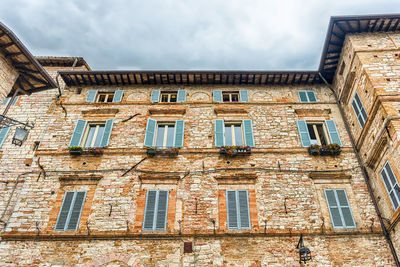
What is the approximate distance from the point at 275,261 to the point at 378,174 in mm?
4778

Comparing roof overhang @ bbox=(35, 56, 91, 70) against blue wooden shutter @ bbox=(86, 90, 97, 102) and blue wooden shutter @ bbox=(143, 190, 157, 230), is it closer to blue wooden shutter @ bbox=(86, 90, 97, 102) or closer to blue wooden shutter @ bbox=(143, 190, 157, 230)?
blue wooden shutter @ bbox=(86, 90, 97, 102)

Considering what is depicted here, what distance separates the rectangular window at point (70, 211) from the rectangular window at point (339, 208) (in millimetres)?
8695

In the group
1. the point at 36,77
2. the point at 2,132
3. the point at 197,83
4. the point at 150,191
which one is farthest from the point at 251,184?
the point at 2,132

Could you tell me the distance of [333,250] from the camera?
9.72 metres

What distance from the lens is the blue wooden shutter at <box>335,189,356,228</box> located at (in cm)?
1029

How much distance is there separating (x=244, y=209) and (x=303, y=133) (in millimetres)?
4452

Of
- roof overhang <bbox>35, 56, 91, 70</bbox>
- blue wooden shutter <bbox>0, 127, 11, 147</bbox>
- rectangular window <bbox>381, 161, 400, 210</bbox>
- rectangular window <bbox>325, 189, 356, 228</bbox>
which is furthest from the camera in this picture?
roof overhang <bbox>35, 56, 91, 70</bbox>

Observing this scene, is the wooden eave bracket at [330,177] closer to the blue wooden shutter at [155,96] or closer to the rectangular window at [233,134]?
the rectangular window at [233,134]

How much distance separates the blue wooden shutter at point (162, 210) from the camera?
408 inches

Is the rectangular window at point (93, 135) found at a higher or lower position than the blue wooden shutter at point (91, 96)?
lower

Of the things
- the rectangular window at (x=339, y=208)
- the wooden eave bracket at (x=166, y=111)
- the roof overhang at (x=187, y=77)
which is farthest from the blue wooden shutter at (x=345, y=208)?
the wooden eave bracket at (x=166, y=111)

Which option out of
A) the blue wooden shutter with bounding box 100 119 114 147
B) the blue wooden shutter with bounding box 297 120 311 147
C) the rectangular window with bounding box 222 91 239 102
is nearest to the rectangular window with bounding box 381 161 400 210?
the blue wooden shutter with bounding box 297 120 311 147

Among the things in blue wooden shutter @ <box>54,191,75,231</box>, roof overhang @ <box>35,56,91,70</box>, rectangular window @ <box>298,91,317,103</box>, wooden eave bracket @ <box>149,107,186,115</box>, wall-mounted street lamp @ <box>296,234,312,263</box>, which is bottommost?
wall-mounted street lamp @ <box>296,234,312,263</box>

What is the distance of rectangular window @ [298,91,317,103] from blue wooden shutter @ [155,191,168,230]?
785cm
